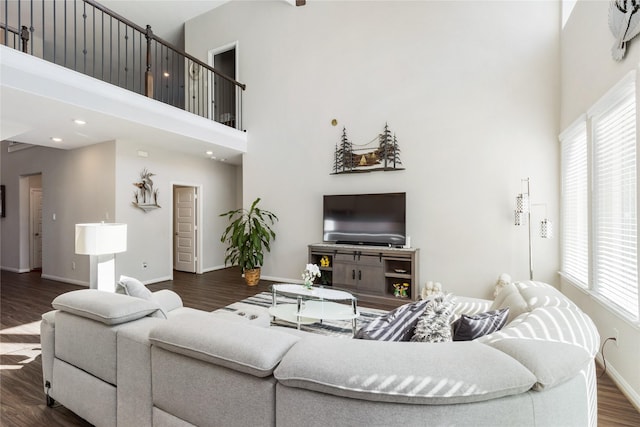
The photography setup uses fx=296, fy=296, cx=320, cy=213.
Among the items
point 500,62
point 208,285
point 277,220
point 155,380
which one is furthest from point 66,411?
point 500,62

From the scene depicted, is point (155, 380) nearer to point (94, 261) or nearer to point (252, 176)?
point (94, 261)

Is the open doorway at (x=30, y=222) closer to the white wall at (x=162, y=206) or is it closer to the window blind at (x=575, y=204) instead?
the white wall at (x=162, y=206)

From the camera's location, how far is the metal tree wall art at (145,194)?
5316mm

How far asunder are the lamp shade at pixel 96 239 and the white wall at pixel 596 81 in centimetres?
385

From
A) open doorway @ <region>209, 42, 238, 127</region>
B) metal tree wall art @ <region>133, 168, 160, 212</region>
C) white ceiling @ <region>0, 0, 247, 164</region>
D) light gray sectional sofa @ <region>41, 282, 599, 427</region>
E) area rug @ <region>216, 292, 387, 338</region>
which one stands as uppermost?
open doorway @ <region>209, 42, 238, 127</region>

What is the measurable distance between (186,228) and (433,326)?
20.7 ft

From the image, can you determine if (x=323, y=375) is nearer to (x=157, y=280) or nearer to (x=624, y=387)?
(x=624, y=387)

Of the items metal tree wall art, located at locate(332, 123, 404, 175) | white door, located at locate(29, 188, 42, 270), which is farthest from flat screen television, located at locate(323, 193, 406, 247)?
white door, located at locate(29, 188, 42, 270)

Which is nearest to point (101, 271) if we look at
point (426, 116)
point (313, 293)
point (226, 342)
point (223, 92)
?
point (226, 342)

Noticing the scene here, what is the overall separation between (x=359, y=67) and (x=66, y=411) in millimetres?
5293

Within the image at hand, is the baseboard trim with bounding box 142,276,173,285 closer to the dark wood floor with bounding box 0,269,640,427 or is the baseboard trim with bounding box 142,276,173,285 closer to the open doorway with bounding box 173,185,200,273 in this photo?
the dark wood floor with bounding box 0,269,640,427

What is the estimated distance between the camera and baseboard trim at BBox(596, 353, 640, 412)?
2.04 m

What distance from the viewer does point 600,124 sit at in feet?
8.56

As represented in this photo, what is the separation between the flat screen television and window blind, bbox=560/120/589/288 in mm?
1913
